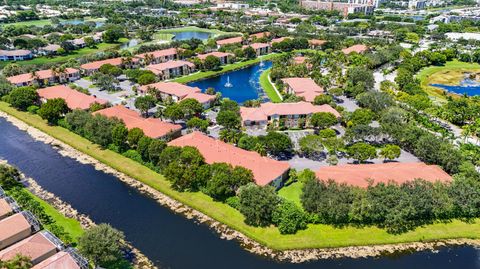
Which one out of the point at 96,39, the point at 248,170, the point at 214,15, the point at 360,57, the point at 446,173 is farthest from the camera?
the point at 214,15

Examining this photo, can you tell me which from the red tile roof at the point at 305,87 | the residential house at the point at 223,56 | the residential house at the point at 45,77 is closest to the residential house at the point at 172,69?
the residential house at the point at 223,56

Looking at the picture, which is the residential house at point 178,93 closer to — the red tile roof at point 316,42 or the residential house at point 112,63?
the residential house at point 112,63

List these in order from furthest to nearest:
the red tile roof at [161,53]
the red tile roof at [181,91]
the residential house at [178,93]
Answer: the red tile roof at [161,53], the red tile roof at [181,91], the residential house at [178,93]

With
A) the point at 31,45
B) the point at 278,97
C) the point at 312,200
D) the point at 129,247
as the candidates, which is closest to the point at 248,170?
the point at 312,200

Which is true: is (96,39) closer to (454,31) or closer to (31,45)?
(31,45)

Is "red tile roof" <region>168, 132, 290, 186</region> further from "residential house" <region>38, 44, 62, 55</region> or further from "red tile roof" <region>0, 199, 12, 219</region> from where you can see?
"residential house" <region>38, 44, 62, 55</region>
